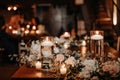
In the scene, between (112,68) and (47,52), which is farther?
(47,52)

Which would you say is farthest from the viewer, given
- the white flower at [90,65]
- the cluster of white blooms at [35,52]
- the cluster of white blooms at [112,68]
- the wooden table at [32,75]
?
the cluster of white blooms at [35,52]

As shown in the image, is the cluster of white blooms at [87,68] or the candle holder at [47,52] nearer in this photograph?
the cluster of white blooms at [87,68]

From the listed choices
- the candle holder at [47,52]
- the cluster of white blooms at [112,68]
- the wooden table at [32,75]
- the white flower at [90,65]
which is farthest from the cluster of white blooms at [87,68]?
the candle holder at [47,52]

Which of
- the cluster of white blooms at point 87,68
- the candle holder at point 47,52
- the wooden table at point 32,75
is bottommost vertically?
the wooden table at point 32,75

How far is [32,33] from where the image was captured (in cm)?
1079

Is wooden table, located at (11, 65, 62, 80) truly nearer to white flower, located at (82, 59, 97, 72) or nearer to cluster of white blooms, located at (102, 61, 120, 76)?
white flower, located at (82, 59, 97, 72)

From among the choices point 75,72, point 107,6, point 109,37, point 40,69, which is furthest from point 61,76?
point 107,6

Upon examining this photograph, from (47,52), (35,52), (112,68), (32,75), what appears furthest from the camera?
(35,52)

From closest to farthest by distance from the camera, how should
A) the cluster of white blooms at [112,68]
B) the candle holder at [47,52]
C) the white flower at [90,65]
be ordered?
the cluster of white blooms at [112,68]
the white flower at [90,65]
the candle holder at [47,52]

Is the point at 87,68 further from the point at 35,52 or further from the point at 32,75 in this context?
the point at 35,52

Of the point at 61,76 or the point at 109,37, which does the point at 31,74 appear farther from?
the point at 109,37

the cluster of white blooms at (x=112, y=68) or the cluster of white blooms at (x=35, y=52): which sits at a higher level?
the cluster of white blooms at (x=35, y=52)

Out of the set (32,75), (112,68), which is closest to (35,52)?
(32,75)

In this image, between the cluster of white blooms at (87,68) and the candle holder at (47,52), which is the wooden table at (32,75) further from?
the cluster of white blooms at (87,68)
